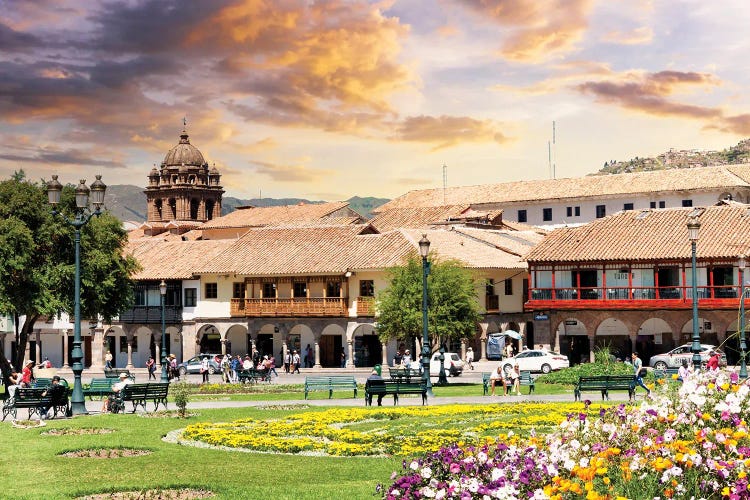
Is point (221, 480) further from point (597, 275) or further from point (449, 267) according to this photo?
point (597, 275)

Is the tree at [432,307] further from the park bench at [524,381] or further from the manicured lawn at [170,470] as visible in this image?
the manicured lawn at [170,470]

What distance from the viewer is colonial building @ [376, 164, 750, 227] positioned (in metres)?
91.4

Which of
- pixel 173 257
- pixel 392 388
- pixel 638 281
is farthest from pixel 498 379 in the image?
pixel 173 257

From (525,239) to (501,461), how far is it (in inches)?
2676

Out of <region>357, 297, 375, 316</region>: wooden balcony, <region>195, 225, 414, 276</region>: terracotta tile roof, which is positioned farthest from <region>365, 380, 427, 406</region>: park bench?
<region>357, 297, 375, 316</region>: wooden balcony

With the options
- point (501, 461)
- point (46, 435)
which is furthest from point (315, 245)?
point (501, 461)

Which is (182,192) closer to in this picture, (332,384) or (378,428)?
(332,384)

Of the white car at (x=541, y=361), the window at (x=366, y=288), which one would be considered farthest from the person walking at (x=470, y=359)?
the window at (x=366, y=288)

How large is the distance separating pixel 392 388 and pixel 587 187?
2711 inches

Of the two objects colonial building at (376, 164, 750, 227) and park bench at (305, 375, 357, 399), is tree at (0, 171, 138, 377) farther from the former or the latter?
colonial building at (376, 164, 750, 227)

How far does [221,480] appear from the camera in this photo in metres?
16.7

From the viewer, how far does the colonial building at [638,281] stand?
56188 mm

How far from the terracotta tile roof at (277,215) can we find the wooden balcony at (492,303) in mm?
29929

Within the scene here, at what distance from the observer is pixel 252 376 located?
44906 mm
